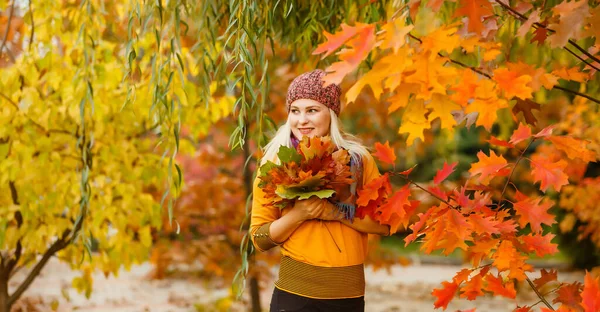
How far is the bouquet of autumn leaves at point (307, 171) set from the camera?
1930 millimetres

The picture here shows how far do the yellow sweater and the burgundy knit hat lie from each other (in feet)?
1.00

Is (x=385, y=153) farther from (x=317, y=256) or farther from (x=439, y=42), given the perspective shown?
(x=439, y=42)

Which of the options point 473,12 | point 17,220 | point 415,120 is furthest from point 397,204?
point 17,220

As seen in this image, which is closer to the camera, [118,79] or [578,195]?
[118,79]

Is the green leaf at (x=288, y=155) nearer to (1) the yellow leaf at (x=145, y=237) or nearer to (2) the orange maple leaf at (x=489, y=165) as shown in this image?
(2) the orange maple leaf at (x=489, y=165)

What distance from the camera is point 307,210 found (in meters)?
2.01

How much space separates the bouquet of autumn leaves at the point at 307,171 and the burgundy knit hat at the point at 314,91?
8.2 inches

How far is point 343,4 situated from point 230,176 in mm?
3519

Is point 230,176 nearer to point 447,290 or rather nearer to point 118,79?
point 118,79

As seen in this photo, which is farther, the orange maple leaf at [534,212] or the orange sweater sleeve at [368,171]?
the orange sweater sleeve at [368,171]

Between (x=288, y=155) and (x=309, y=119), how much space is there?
24cm

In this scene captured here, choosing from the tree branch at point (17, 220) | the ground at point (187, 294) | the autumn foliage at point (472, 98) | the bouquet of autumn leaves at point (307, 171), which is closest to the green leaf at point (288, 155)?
the bouquet of autumn leaves at point (307, 171)

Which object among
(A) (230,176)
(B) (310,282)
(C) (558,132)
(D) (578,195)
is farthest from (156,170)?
(C) (558,132)

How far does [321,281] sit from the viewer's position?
2066mm
